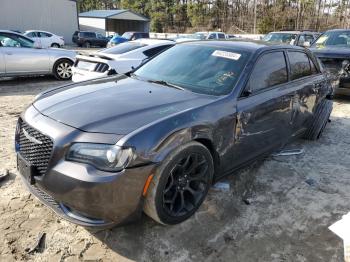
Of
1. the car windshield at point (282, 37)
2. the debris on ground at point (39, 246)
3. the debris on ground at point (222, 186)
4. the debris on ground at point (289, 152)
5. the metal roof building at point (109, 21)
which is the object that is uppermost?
the metal roof building at point (109, 21)

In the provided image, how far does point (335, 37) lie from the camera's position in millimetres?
9211

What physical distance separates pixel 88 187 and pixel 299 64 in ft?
11.5

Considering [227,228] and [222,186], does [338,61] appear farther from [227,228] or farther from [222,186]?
[227,228]

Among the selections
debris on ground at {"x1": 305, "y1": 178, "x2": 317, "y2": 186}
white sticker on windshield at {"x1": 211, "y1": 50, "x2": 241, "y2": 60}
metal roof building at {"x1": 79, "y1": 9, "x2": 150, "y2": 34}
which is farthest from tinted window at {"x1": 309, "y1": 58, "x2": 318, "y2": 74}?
metal roof building at {"x1": 79, "y1": 9, "x2": 150, "y2": 34}

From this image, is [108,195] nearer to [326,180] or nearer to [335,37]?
[326,180]

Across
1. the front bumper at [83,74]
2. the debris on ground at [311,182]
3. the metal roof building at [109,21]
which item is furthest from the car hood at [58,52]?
the metal roof building at [109,21]

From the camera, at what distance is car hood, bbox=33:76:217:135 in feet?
8.77

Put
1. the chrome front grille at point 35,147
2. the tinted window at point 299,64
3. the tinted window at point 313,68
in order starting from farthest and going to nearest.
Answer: the tinted window at point 313,68
the tinted window at point 299,64
the chrome front grille at point 35,147

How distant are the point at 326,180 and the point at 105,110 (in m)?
2.86

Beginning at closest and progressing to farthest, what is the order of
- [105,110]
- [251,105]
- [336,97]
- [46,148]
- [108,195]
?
1. [108,195]
2. [46,148]
3. [105,110]
4. [251,105]
5. [336,97]

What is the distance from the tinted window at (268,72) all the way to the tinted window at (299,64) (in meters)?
0.22

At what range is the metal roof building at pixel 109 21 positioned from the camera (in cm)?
4419

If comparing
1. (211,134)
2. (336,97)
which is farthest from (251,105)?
(336,97)

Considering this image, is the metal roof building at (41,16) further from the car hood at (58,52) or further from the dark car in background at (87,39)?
the car hood at (58,52)
